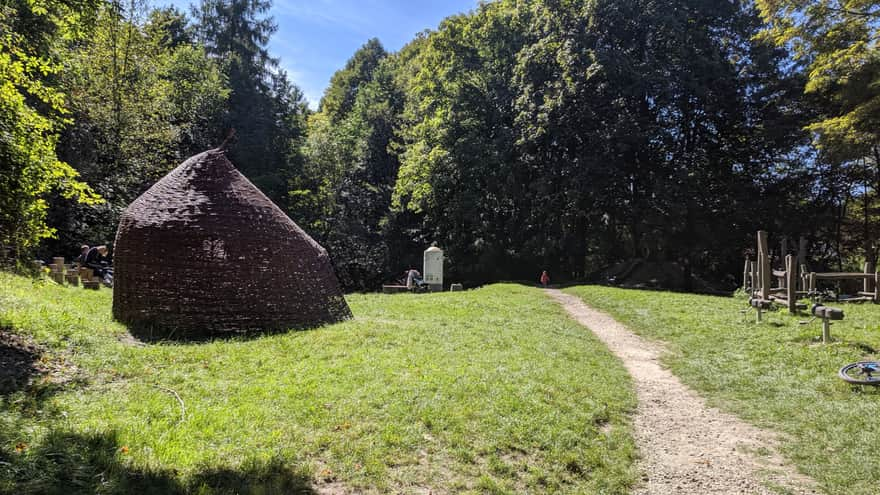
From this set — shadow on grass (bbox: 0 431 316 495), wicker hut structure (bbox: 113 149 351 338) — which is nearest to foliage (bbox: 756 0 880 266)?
wicker hut structure (bbox: 113 149 351 338)

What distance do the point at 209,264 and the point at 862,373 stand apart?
12.3m

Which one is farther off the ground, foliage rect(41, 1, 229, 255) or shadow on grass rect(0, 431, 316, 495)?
foliage rect(41, 1, 229, 255)

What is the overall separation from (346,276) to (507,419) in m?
32.5

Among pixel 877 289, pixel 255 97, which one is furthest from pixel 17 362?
pixel 255 97

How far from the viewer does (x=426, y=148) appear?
34656 millimetres

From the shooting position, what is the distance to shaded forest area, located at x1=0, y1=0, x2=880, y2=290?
22.8 metres

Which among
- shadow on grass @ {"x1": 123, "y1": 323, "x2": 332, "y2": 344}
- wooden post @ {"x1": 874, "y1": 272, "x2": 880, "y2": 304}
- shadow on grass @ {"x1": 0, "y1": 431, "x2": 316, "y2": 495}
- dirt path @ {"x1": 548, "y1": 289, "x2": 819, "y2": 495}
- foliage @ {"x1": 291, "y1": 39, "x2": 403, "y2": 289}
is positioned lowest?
dirt path @ {"x1": 548, "y1": 289, "x2": 819, "y2": 495}

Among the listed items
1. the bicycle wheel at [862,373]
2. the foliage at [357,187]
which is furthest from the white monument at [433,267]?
the bicycle wheel at [862,373]

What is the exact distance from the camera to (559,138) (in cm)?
2955

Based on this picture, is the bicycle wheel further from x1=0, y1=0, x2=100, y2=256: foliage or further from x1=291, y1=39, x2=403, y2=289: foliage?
x1=291, y1=39, x2=403, y2=289: foliage

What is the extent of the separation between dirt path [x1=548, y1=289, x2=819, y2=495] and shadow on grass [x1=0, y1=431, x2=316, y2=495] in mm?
3791

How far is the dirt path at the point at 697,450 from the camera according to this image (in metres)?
5.29

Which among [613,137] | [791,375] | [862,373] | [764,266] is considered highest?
[613,137]

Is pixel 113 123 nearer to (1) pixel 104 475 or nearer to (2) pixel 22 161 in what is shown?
(2) pixel 22 161
